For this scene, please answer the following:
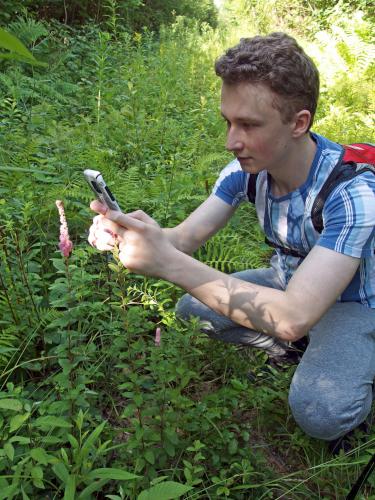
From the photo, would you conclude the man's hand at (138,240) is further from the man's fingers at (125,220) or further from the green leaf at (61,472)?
the green leaf at (61,472)

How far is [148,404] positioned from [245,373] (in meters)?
0.89

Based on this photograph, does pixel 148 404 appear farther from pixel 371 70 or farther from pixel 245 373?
pixel 371 70

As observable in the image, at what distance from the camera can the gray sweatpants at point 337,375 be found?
206cm

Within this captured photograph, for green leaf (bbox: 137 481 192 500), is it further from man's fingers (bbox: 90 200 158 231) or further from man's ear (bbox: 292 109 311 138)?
man's ear (bbox: 292 109 311 138)

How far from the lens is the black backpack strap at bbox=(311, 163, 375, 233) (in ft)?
6.50

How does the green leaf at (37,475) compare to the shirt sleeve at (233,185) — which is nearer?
the green leaf at (37,475)

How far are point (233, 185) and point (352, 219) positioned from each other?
0.73 meters

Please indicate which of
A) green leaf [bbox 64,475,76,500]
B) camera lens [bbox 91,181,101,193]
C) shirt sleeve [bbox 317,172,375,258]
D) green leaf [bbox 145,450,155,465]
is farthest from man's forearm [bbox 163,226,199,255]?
green leaf [bbox 64,475,76,500]

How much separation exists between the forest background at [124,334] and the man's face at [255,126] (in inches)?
29.9

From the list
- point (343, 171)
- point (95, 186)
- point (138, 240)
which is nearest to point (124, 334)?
point (138, 240)

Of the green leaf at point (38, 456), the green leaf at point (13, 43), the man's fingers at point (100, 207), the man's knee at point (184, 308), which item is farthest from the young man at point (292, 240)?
the green leaf at point (13, 43)

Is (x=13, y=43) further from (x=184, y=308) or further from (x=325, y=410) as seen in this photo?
(x=184, y=308)

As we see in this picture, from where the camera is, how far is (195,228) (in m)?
2.44

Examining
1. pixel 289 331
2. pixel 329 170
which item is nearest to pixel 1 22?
pixel 329 170
